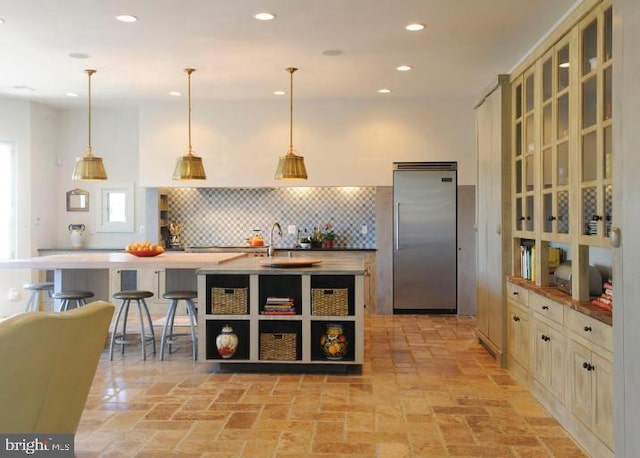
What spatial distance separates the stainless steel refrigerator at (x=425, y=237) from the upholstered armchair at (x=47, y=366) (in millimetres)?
5954

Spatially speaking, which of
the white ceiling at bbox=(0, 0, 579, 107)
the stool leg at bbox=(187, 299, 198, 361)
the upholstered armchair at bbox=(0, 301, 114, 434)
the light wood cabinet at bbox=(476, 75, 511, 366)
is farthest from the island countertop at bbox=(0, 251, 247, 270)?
the upholstered armchair at bbox=(0, 301, 114, 434)

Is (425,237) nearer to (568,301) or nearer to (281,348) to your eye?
(281,348)

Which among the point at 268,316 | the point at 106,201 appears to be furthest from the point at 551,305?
the point at 106,201

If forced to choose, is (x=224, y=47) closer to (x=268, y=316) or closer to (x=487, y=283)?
(x=268, y=316)

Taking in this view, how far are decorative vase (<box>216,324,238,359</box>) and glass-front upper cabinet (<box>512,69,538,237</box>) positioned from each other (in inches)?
98.0

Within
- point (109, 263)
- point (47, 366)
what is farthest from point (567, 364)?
point (109, 263)

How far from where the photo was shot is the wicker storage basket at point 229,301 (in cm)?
495

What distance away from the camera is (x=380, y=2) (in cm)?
436

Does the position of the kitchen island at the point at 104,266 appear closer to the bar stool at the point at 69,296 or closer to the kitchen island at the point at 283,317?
the bar stool at the point at 69,296

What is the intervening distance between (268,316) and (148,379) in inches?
42.3

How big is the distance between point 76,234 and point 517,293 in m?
6.25

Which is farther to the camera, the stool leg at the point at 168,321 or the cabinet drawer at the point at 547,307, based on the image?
the stool leg at the point at 168,321

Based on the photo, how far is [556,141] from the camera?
402cm

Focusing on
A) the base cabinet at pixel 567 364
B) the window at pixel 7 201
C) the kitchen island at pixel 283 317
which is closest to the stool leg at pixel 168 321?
the kitchen island at pixel 283 317
